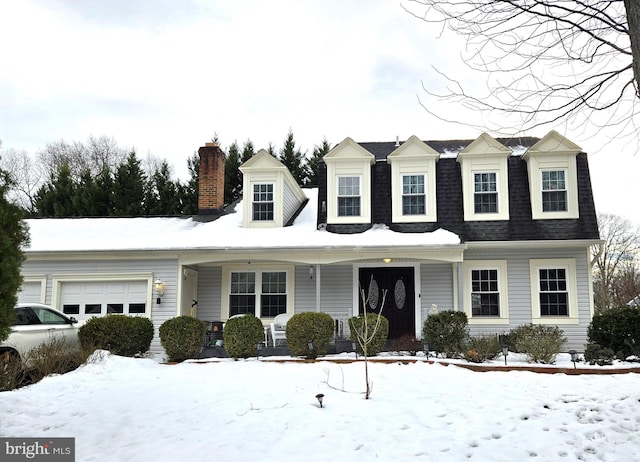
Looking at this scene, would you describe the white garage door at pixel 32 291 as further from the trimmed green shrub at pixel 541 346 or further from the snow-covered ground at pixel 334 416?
the trimmed green shrub at pixel 541 346

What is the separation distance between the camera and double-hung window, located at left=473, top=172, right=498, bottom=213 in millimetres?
14312

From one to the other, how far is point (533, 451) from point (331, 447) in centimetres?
211

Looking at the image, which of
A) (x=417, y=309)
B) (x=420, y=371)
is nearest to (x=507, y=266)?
(x=417, y=309)

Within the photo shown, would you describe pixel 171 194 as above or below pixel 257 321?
above

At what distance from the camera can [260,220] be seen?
15164mm

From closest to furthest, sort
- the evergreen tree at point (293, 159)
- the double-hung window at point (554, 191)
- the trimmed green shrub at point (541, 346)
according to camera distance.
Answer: the trimmed green shrub at point (541, 346)
the double-hung window at point (554, 191)
the evergreen tree at point (293, 159)

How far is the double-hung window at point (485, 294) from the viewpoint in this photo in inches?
547

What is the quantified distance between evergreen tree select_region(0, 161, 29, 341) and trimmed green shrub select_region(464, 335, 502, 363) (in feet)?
27.2

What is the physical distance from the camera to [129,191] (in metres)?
26.8

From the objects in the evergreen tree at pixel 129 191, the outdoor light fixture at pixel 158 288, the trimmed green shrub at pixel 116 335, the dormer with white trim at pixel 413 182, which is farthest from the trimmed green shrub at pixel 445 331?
the evergreen tree at pixel 129 191

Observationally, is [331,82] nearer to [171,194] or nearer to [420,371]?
[420,371]

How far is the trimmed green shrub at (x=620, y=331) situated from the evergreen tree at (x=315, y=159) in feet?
59.1

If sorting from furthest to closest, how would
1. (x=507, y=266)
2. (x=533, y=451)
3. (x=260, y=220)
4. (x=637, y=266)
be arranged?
(x=637, y=266) → (x=260, y=220) → (x=507, y=266) → (x=533, y=451)

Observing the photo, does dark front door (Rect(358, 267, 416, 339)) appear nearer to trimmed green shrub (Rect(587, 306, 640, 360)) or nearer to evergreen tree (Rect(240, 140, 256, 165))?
trimmed green shrub (Rect(587, 306, 640, 360))
